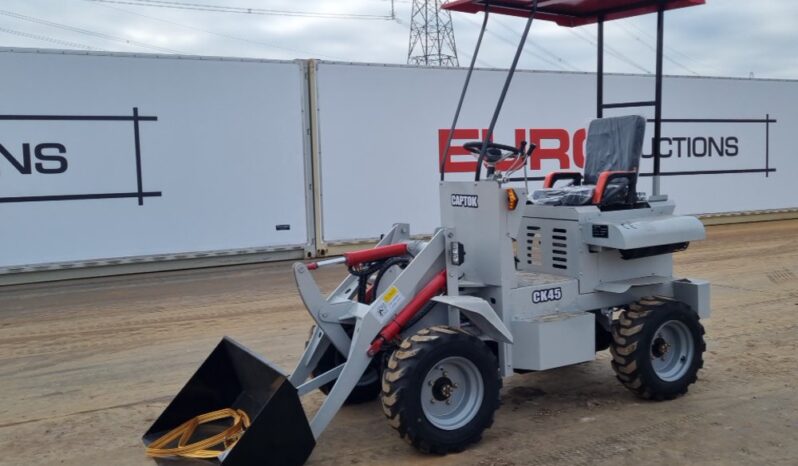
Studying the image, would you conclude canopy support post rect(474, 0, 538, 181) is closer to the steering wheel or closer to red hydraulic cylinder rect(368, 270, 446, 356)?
the steering wheel

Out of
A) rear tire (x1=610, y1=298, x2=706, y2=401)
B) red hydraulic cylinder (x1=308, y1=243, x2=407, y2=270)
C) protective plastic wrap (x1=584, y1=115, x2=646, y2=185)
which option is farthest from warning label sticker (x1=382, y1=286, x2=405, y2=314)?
protective plastic wrap (x1=584, y1=115, x2=646, y2=185)

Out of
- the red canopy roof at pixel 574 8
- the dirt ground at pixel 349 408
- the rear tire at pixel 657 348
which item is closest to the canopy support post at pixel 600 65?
the red canopy roof at pixel 574 8

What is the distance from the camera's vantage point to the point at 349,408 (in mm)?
5172

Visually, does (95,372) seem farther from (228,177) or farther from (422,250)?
(228,177)

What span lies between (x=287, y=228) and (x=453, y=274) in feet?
25.1

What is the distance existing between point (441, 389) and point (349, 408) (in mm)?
1057

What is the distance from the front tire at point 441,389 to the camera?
4.13m

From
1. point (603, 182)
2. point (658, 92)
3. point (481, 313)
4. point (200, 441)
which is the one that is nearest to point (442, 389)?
point (481, 313)

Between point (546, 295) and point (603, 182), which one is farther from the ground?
point (603, 182)

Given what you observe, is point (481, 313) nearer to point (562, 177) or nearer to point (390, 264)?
point (390, 264)

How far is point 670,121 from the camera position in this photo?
1523 cm

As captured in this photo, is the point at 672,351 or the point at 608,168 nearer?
the point at 672,351

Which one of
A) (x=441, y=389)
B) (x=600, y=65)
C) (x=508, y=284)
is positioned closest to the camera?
(x=441, y=389)

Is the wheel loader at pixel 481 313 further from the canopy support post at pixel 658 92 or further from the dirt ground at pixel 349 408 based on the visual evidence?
the dirt ground at pixel 349 408
